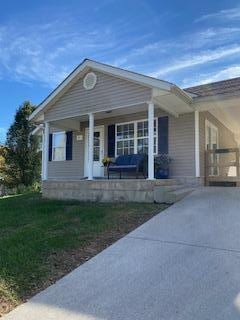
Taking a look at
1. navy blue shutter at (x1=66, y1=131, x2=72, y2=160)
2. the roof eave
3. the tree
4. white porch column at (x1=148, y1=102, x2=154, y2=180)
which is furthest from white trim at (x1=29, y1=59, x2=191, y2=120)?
the tree

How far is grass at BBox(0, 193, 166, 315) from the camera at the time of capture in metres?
4.30

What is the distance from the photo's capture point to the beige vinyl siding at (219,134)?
1088cm

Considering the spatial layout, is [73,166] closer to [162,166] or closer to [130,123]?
[130,123]

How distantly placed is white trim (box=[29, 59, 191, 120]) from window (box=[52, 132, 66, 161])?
1.86m

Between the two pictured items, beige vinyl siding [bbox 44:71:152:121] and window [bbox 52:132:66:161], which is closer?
beige vinyl siding [bbox 44:71:152:121]

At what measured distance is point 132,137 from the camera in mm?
12078

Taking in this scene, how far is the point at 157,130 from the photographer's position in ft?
37.6

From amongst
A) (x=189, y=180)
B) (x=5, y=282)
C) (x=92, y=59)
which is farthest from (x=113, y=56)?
(x=5, y=282)

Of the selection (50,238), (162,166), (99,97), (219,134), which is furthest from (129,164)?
(50,238)

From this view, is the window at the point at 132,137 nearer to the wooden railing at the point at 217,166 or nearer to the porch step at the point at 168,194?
the wooden railing at the point at 217,166

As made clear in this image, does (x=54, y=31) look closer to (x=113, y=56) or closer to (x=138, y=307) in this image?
(x=113, y=56)

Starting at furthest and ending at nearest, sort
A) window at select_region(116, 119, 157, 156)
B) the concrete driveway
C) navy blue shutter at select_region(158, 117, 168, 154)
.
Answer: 1. window at select_region(116, 119, 157, 156)
2. navy blue shutter at select_region(158, 117, 168, 154)
3. the concrete driveway

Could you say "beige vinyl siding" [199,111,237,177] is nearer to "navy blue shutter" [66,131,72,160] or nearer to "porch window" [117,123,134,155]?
"porch window" [117,123,134,155]

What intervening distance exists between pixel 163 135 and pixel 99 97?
2.53m
